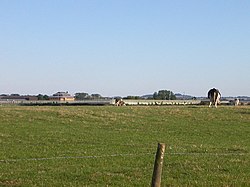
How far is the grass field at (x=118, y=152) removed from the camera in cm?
1508

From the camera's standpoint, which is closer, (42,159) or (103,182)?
(103,182)

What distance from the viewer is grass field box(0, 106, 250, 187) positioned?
15.1m

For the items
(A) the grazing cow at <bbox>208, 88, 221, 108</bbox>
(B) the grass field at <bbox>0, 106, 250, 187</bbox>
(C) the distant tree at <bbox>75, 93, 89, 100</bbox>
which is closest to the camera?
(B) the grass field at <bbox>0, 106, 250, 187</bbox>

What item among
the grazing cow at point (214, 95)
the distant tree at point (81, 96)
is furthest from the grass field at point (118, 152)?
the distant tree at point (81, 96)

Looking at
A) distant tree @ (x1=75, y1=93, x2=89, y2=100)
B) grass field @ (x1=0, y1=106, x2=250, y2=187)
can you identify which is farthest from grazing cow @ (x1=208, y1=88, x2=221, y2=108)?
distant tree @ (x1=75, y1=93, x2=89, y2=100)

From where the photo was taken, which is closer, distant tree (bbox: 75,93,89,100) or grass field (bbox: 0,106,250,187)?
grass field (bbox: 0,106,250,187)

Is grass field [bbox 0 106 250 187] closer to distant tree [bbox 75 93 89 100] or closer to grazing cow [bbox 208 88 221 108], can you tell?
grazing cow [bbox 208 88 221 108]

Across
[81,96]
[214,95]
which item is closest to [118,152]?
[214,95]

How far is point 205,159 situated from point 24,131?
15422 mm

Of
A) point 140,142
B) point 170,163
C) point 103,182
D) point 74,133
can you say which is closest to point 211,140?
point 140,142

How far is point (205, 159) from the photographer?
62.5 ft

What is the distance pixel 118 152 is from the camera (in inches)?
848

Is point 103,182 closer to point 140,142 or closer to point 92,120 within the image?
point 140,142

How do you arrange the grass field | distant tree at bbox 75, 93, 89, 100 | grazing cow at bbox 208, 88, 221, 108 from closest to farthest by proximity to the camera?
the grass field, grazing cow at bbox 208, 88, 221, 108, distant tree at bbox 75, 93, 89, 100
